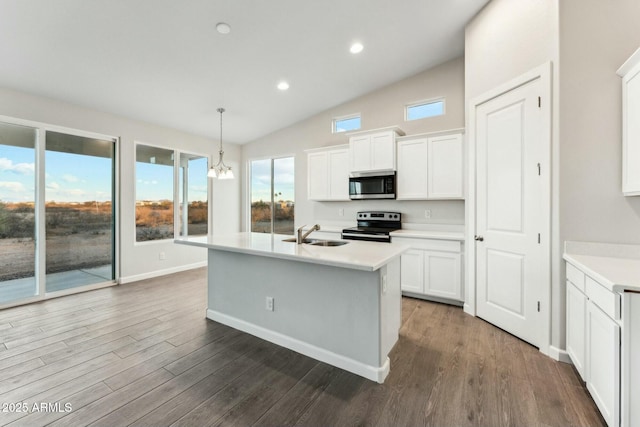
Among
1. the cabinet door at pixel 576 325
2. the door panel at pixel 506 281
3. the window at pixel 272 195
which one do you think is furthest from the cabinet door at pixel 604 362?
the window at pixel 272 195

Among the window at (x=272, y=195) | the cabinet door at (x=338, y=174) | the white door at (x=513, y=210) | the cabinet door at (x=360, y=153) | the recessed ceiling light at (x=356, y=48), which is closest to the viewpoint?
the white door at (x=513, y=210)

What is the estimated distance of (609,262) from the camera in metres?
1.91

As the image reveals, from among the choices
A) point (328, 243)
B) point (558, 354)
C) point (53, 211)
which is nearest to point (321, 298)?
point (328, 243)

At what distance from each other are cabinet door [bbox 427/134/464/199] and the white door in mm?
533

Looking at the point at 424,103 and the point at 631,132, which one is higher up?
the point at 424,103

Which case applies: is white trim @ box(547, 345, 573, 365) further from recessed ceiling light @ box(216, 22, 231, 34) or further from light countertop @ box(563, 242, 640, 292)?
recessed ceiling light @ box(216, 22, 231, 34)

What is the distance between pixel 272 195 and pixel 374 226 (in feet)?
8.52

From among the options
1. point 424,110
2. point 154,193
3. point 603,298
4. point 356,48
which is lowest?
point 603,298

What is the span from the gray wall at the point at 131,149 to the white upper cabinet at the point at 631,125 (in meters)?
5.87

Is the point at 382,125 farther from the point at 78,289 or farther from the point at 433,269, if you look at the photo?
the point at 78,289

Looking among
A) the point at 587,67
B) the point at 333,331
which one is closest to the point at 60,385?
the point at 333,331

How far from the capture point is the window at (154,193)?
4.75m

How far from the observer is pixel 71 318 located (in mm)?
3127

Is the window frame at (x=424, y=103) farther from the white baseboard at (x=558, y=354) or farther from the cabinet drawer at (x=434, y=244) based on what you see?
the white baseboard at (x=558, y=354)
